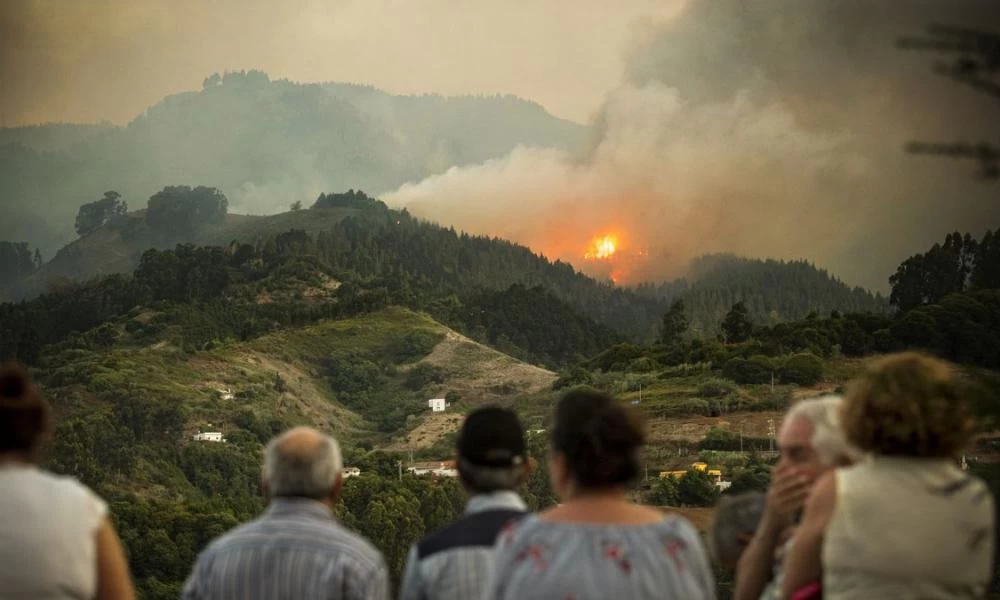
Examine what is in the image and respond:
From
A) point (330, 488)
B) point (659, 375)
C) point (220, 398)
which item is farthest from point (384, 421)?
point (330, 488)

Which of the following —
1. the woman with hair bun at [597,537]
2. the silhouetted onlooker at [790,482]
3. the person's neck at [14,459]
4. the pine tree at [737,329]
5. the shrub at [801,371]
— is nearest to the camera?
the woman with hair bun at [597,537]

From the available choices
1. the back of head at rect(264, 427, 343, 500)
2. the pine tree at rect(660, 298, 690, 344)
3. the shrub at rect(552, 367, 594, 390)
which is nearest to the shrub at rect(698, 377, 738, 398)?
the shrub at rect(552, 367, 594, 390)

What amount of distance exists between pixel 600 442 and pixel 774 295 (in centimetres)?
15165

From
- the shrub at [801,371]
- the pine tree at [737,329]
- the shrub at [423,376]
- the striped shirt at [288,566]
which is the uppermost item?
the pine tree at [737,329]

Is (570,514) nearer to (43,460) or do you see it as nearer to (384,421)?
(43,460)

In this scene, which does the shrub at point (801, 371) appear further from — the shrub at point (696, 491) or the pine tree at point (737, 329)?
the shrub at point (696, 491)

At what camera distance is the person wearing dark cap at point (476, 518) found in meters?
3.59

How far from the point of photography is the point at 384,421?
101500 mm

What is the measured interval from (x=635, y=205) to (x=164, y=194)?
216 ft

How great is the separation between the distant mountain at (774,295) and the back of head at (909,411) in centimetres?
12651

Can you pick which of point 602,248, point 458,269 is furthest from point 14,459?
point 602,248

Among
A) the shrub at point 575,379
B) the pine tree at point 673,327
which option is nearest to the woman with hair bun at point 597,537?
the shrub at point 575,379

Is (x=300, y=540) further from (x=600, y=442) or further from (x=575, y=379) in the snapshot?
(x=575, y=379)

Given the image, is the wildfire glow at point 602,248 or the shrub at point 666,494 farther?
the wildfire glow at point 602,248
